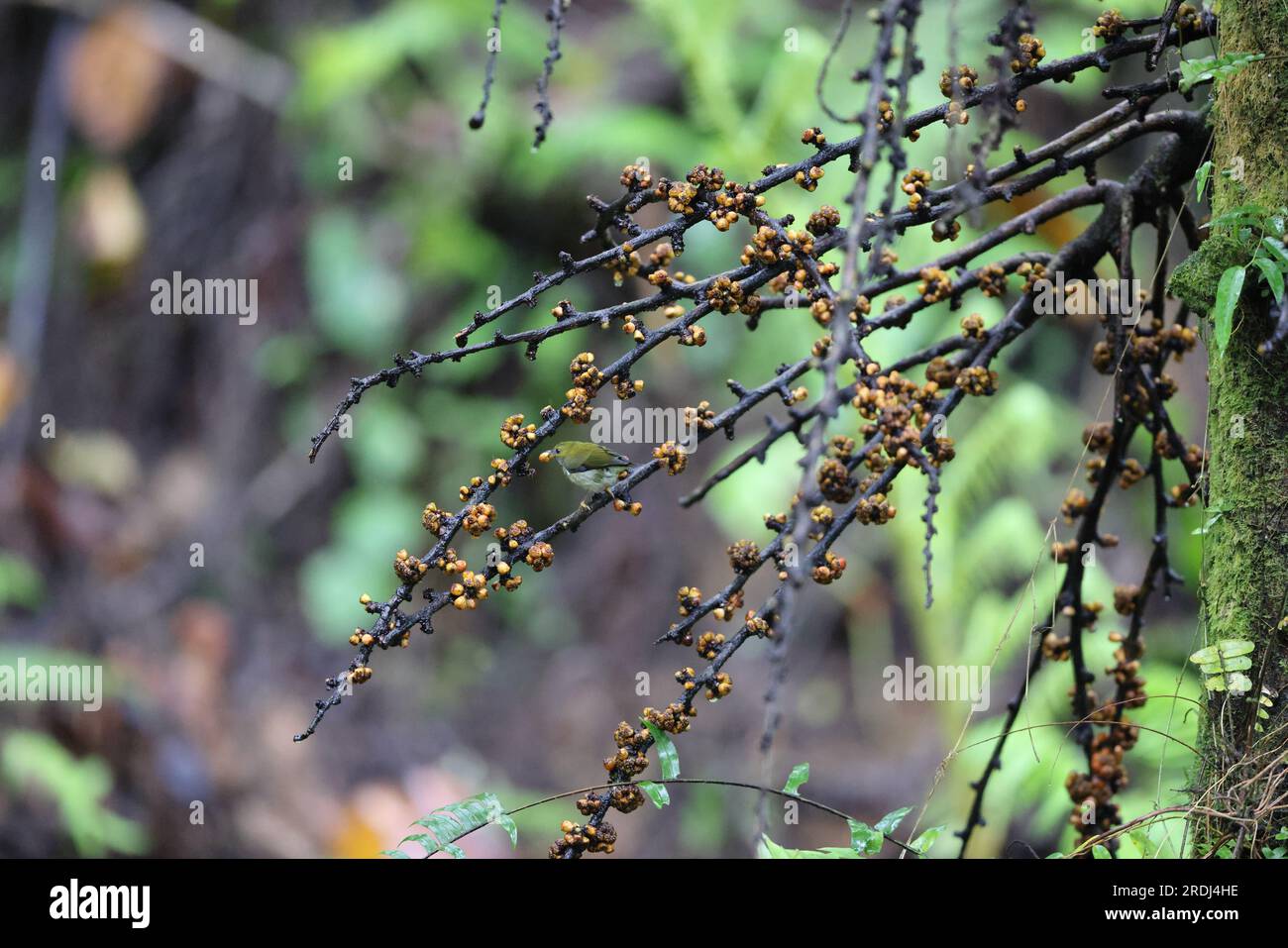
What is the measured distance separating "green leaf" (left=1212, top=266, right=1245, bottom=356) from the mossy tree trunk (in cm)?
8

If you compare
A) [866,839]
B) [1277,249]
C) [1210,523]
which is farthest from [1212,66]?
[866,839]

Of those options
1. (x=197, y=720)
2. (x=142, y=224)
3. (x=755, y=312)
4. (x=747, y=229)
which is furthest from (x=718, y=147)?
(x=142, y=224)

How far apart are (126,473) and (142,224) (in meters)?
1.48

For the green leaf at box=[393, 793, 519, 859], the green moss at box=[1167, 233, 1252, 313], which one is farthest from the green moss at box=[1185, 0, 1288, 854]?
the green leaf at box=[393, 793, 519, 859]

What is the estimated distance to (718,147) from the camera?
4.20m

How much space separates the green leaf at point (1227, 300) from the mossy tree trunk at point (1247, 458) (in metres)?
0.08

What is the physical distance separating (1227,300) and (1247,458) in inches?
11.3

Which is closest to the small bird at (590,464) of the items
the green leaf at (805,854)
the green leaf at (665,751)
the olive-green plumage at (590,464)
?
the olive-green plumage at (590,464)

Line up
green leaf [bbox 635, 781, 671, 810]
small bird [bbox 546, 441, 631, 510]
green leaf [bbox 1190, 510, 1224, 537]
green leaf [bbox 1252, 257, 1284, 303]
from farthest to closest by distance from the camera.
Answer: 1. small bird [bbox 546, 441, 631, 510]
2. green leaf [bbox 1190, 510, 1224, 537]
3. green leaf [bbox 635, 781, 671, 810]
4. green leaf [bbox 1252, 257, 1284, 303]

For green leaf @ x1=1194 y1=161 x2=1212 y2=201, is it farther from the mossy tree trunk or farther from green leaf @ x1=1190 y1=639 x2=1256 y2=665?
A: green leaf @ x1=1190 y1=639 x2=1256 y2=665

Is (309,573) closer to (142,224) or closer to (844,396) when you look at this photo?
(142,224)

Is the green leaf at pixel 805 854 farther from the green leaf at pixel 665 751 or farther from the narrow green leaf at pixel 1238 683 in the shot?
the narrow green leaf at pixel 1238 683

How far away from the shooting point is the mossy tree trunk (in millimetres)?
1593

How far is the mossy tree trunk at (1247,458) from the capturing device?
159 centimetres
